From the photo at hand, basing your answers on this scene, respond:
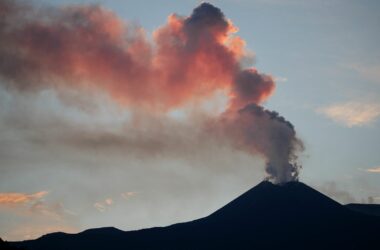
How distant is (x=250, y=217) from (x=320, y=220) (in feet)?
79.9

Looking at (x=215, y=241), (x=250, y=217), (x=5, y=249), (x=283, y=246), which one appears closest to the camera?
(x=5, y=249)

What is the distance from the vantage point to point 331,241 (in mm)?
160875

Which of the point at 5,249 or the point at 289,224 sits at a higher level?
the point at 289,224

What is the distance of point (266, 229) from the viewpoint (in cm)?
17412

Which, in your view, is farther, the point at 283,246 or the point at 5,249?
the point at 283,246

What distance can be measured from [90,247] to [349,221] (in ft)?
301

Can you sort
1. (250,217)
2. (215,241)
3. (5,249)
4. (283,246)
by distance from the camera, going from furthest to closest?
(250,217) < (215,241) < (283,246) < (5,249)

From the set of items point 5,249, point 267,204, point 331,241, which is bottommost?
point 5,249

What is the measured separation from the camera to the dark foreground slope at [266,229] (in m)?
163

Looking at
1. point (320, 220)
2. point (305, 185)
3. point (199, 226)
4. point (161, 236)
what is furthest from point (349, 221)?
Answer: point (161, 236)

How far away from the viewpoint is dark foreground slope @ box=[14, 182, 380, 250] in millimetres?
163250

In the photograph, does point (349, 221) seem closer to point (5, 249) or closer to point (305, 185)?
point (305, 185)

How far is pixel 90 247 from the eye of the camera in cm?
18838

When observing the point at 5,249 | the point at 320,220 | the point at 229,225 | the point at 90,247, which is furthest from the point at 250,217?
the point at 5,249
